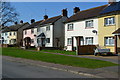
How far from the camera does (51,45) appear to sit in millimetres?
40156

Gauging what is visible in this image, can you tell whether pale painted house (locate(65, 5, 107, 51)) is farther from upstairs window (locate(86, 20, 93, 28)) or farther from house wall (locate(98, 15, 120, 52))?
house wall (locate(98, 15, 120, 52))

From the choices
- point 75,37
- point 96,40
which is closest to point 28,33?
point 75,37

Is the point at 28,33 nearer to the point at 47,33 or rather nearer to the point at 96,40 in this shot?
the point at 47,33

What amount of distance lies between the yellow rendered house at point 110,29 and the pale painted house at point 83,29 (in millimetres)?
1194

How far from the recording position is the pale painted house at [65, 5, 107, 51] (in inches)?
1125

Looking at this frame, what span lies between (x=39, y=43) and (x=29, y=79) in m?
36.2

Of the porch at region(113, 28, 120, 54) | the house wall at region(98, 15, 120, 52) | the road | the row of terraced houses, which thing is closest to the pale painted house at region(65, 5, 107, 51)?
the row of terraced houses

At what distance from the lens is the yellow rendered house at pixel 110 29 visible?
24391mm

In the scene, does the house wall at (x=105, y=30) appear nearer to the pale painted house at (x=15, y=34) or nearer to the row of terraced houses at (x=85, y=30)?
the row of terraced houses at (x=85, y=30)

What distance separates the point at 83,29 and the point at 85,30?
532 mm

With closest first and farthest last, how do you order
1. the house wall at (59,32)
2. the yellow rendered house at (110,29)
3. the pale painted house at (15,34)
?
the yellow rendered house at (110,29), the house wall at (59,32), the pale painted house at (15,34)

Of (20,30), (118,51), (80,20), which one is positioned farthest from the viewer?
(20,30)

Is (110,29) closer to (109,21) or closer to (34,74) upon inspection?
(109,21)

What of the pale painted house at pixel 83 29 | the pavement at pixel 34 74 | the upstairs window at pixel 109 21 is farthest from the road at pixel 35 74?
the upstairs window at pixel 109 21
